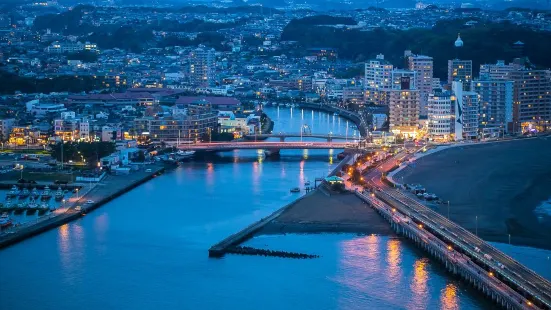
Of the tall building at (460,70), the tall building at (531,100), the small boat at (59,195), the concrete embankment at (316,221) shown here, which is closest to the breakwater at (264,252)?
the concrete embankment at (316,221)

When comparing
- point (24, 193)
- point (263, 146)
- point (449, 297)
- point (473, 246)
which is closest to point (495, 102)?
point (263, 146)

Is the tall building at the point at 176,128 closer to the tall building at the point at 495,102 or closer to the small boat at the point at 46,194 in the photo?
the tall building at the point at 495,102

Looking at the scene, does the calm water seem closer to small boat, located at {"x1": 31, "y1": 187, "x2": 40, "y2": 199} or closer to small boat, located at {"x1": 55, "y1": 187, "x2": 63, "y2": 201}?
small boat, located at {"x1": 55, "y1": 187, "x2": 63, "y2": 201}

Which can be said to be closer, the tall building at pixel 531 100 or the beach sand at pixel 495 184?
the beach sand at pixel 495 184

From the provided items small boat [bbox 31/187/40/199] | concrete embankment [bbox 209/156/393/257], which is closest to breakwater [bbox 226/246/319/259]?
concrete embankment [bbox 209/156/393/257]

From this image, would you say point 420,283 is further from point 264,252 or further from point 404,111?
point 404,111

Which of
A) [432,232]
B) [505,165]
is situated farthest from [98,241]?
[505,165]

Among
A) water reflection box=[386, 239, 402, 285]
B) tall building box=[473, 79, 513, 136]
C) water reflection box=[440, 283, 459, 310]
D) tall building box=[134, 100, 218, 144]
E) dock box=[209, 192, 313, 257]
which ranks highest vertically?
tall building box=[473, 79, 513, 136]
